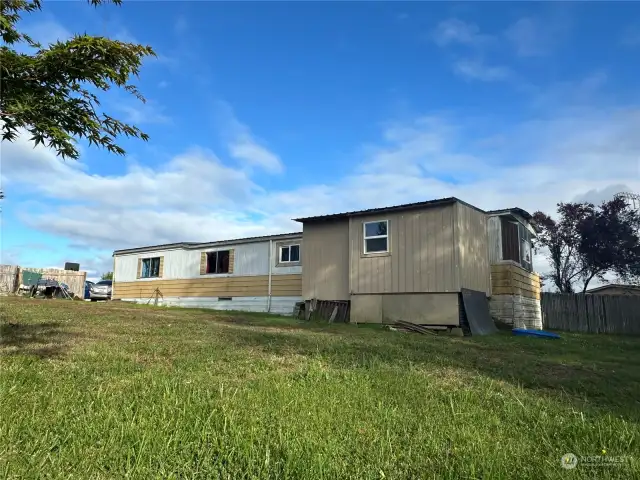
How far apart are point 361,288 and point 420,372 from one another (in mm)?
9173

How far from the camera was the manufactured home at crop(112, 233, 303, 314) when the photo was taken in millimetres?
18375

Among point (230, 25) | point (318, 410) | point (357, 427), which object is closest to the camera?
point (357, 427)

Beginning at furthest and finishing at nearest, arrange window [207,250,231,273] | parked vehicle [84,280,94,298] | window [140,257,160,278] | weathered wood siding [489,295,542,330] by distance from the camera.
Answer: parked vehicle [84,280,94,298] → window [140,257,160,278] → window [207,250,231,273] → weathered wood siding [489,295,542,330]

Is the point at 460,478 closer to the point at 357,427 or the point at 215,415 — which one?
the point at 357,427

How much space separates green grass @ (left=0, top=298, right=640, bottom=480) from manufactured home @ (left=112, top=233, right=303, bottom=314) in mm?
11958

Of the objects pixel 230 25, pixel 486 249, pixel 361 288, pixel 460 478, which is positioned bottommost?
pixel 460 478

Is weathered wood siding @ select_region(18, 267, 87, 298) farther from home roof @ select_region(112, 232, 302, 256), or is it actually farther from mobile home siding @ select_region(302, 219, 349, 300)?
mobile home siding @ select_region(302, 219, 349, 300)

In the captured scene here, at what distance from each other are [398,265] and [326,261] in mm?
3032

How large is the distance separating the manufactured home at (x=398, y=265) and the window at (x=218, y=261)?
31cm

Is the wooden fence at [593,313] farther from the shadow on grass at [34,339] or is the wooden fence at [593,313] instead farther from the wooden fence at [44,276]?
the wooden fence at [44,276]

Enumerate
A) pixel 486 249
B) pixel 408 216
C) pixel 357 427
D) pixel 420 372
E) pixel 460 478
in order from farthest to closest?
pixel 486 249
pixel 408 216
pixel 420 372
pixel 357 427
pixel 460 478

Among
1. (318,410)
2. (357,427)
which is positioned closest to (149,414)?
(318,410)

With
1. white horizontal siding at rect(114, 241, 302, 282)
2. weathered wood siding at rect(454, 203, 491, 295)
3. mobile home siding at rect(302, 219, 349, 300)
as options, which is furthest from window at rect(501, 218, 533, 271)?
white horizontal siding at rect(114, 241, 302, 282)

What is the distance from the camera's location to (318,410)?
3572 mm
